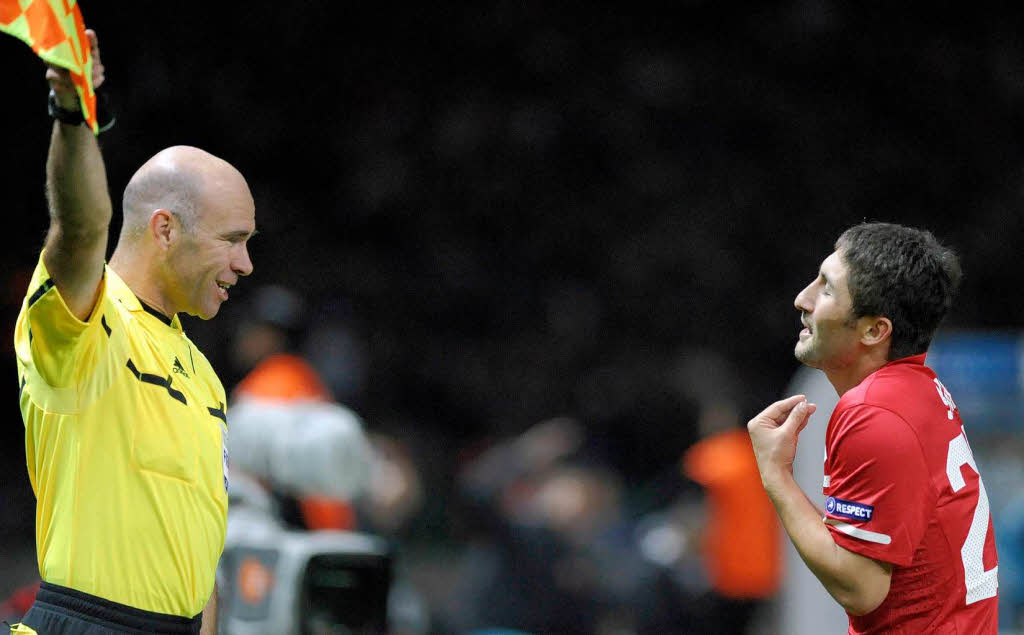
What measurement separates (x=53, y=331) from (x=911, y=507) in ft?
4.68

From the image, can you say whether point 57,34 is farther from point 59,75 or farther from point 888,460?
point 888,460

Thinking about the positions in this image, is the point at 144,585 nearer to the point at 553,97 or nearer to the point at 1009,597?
the point at 1009,597

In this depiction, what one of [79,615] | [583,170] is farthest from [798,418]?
[583,170]

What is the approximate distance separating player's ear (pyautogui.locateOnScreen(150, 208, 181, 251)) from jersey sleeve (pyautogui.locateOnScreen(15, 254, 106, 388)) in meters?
0.38

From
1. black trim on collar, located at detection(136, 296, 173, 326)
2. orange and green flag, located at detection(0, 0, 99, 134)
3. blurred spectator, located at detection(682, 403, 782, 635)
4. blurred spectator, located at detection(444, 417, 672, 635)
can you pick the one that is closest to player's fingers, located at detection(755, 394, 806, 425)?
black trim on collar, located at detection(136, 296, 173, 326)

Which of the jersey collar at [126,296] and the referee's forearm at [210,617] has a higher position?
the jersey collar at [126,296]

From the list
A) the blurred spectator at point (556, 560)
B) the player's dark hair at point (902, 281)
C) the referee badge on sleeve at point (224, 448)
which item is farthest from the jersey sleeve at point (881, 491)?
the blurred spectator at point (556, 560)

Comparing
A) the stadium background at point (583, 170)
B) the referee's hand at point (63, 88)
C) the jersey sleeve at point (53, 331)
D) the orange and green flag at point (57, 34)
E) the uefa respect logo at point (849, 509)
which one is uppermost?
the stadium background at point (583, 170)

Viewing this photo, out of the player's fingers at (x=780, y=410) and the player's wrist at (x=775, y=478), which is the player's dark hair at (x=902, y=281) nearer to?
the player's fingers at (x=780, y=410)

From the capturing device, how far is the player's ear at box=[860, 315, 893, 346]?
2.28m

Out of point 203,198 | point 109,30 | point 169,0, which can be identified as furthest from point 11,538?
point 203,198

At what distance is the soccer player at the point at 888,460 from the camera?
2.13 meters

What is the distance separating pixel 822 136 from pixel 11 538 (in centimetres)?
818

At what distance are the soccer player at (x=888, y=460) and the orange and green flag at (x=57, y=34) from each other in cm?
130
